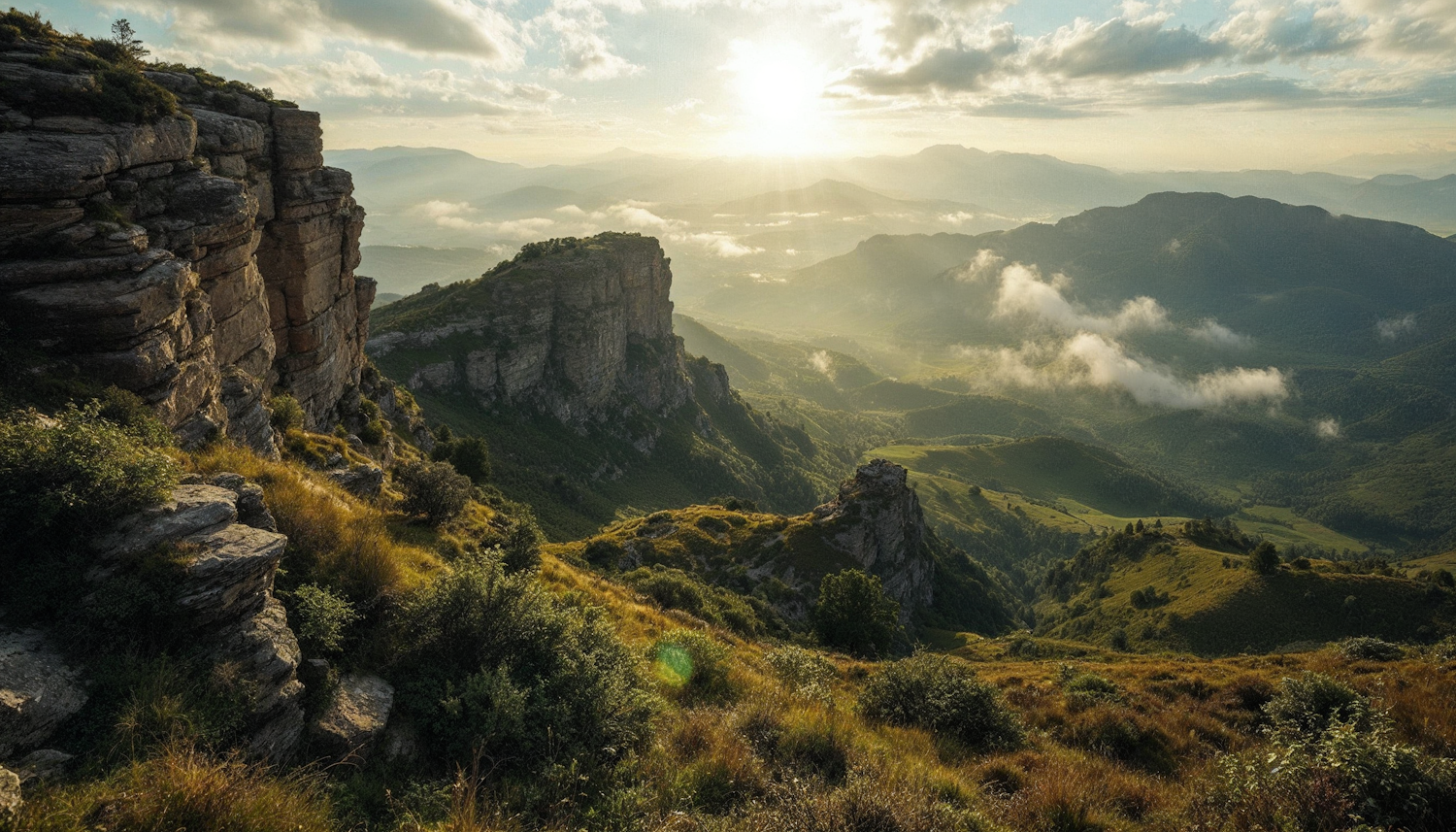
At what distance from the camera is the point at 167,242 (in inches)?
821

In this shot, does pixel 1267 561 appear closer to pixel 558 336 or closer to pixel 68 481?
pixel 68 481

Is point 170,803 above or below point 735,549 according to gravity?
above

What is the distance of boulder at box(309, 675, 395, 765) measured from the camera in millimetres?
8320

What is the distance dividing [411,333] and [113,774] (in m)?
115

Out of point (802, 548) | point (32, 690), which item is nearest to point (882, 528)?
point (802, 548)

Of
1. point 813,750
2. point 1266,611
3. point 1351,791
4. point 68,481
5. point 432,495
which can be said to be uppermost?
Result: point 68,481

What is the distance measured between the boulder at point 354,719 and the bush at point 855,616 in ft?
132

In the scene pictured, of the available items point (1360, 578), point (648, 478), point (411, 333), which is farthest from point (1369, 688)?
point (648, 478)

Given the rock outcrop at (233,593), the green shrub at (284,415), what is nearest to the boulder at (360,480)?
→ the green shrub at (284,415)

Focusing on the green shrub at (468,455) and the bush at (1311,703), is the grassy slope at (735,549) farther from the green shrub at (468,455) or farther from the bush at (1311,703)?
the bush at (1311,703)

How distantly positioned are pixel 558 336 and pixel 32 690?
13511 cm

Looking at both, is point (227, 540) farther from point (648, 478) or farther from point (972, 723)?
point (648, 478)

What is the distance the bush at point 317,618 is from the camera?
31.0ft

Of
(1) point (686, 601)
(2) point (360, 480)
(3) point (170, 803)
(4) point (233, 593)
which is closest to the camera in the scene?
(3) point (170, 803)
